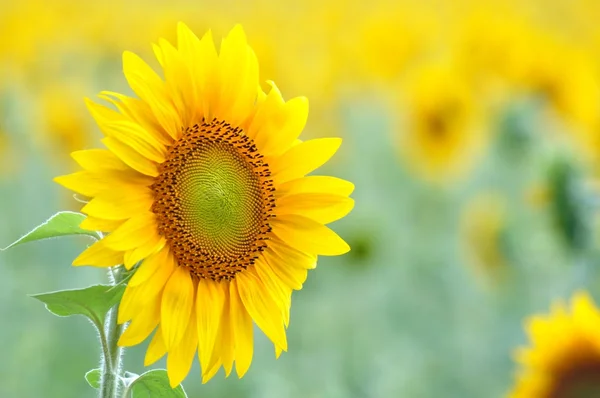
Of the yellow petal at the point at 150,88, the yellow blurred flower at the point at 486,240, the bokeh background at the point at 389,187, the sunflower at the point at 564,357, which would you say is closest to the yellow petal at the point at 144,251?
the yellow petal at the point at 150,88

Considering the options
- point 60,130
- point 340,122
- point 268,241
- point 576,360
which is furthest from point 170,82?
point 340,122

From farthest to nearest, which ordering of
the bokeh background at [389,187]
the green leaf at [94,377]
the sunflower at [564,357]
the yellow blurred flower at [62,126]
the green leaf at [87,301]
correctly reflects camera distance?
the yellow blurred flower at [62,126] < the bokeh background at [389,187] < the sunflower at [564,357] < the green leaf at [94,377] < the green leaf at [87,301]

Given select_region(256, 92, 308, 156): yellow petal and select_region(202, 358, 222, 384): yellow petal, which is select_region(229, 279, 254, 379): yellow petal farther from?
select_region(256, 92, 308, 156): yellow petal

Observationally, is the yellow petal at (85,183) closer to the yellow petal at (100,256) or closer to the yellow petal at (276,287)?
the yellow petal at (100,256)

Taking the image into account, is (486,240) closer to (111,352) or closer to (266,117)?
(266,117)

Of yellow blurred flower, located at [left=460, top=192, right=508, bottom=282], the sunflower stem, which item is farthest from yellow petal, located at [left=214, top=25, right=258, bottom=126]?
yellow blurred flower, located at [left=460, top=192, right=508, bottom=282]

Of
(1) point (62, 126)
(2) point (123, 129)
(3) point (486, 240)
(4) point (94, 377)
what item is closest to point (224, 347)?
(4) point (94, 377)
